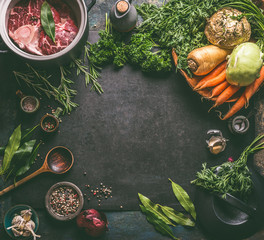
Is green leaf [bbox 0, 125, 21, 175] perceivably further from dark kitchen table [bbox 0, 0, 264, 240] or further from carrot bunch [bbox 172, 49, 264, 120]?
carrot bunch [bbox 172, 49, 264, 120]

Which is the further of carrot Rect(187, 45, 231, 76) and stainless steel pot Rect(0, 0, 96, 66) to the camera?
carrot Rect(187, 45, 231, 76)

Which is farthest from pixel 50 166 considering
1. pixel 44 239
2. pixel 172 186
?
pixel 172 186

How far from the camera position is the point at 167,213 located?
2059 millimetres

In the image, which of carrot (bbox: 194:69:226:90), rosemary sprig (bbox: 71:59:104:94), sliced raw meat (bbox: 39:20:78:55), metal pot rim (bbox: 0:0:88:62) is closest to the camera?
metal pot rim (bbox: 0:0:88:62)

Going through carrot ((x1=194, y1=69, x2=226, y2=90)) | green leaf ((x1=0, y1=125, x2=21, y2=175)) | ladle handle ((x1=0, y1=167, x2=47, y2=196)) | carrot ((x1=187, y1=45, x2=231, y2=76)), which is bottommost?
ladle handle ((x1=0, y1=167, x2=47, y2=196))

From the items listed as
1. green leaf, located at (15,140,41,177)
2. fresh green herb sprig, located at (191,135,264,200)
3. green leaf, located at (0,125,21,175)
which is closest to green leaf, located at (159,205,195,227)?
fresh green herb sprig, located at (191,135,264,200)

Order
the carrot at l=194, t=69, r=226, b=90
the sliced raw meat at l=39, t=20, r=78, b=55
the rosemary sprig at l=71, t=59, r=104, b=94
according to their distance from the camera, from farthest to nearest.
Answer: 1. the rosemary sprig at l=71, t=59, r=104, b=94
2. the carrot at l=194, t=69, r=226, b=90
3. the sliced raw meat at l=39, t=20, r=78, b=55

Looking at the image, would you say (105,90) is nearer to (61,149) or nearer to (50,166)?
(61,149)

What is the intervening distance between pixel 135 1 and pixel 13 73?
43.8 inches

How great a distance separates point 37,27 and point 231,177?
5.62ft

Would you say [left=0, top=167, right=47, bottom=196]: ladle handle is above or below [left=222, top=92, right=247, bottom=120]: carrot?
below

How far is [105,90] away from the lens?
2141 millimetres

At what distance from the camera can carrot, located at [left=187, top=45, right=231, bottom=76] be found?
191 centimetres

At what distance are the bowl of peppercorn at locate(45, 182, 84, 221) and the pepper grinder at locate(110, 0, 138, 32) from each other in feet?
3.98
